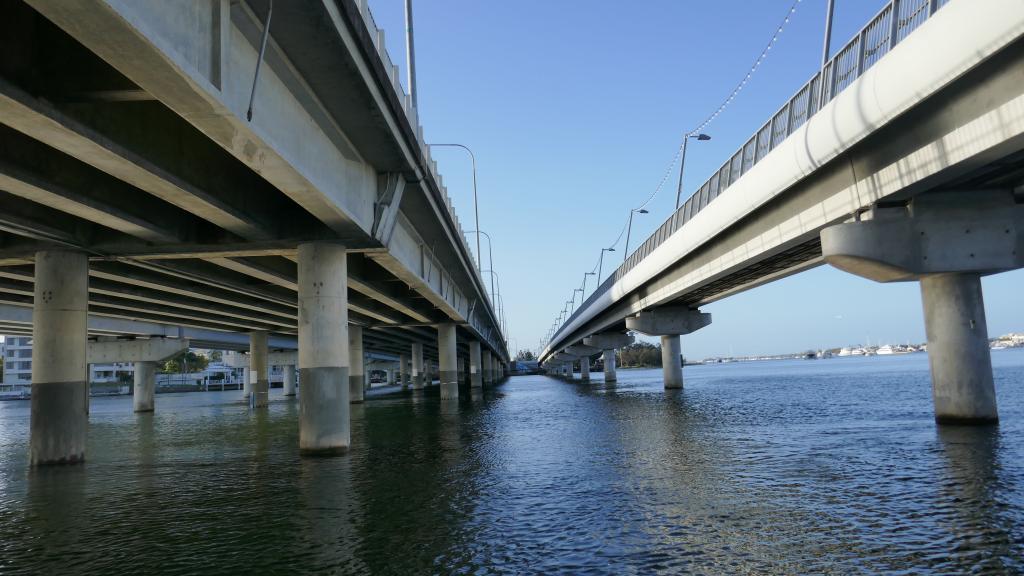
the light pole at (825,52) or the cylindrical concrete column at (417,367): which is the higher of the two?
the light pole at (825,52)

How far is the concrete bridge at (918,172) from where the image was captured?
47.0 feet

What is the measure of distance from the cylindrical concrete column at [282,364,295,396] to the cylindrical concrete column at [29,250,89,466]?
6779 cm

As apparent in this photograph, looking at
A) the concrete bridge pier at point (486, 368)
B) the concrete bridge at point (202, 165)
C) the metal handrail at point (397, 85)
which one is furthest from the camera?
the concrete bridge pier at point (486, 368)

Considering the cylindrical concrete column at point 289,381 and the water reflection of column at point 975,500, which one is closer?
the water reflection of column at point 975,500

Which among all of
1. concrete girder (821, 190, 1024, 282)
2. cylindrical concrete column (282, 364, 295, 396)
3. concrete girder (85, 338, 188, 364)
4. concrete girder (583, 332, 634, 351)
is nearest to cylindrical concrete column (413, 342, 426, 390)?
cylindrical concrete column (282, 364, 295, 396)

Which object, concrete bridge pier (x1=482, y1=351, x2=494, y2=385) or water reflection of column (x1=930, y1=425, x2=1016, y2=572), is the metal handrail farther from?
concrete bridge pier (x1=482, y1=351, x2=494, y2=385)

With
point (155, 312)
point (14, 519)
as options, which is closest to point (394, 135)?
point (14, 519)

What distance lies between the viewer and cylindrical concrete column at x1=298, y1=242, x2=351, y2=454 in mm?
19922

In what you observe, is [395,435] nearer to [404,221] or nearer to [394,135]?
[404,221]

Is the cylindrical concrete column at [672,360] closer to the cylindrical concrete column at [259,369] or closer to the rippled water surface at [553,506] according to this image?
the cylindrical concrete column at [259,369]

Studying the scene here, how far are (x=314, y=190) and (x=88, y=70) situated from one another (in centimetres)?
512

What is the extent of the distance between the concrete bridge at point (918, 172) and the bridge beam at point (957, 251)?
33 millimetres

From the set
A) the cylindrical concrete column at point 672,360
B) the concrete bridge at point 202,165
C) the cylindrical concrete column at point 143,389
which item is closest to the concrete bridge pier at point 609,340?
the cylindrical concrete column at point 672,360

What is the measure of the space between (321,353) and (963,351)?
18248 mm
